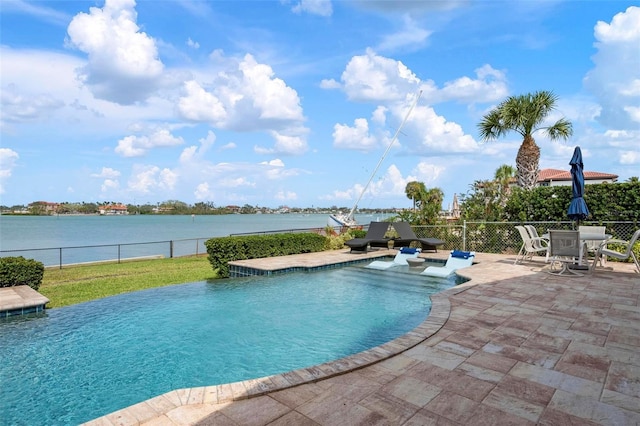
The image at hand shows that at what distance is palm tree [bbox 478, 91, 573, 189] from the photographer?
13.9 metres

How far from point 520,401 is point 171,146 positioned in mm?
23731

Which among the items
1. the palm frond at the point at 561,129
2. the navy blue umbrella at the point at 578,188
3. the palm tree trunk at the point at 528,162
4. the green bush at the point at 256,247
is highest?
the palm frond at the point at 561,129

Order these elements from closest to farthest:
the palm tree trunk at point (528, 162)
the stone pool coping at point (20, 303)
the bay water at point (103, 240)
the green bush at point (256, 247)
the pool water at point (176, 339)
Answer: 1. the pool water at point (176, 339)
2. the stone pool coping at point (20, 303)
3. the green bush at point (256, 247)
4. the palm tree trunk at point (528, 162)
5. the bay water at point (103, 240)

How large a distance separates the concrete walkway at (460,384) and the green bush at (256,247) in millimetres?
6894

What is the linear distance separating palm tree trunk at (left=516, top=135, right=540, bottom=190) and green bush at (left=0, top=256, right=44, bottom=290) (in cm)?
1632

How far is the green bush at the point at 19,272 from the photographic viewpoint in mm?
7406

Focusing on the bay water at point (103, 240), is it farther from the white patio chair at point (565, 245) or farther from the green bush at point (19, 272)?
the white patio chair at point (565, 245)

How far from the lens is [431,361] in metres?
→ 3.45

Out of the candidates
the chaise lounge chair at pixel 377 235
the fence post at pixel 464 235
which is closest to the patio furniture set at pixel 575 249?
the fence post at pixel 464 235

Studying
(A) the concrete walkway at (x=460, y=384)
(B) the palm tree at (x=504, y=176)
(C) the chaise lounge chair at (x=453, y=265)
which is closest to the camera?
(A) the concrete walkway at (x=460, y=384)

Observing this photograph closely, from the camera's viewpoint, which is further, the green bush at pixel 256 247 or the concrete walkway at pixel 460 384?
the green bush at pixel 256 247

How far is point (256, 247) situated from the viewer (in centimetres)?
1129

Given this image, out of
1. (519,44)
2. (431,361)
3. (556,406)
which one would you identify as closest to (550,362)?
(556,406)

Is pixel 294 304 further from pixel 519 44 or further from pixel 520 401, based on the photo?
pixel 519 44
